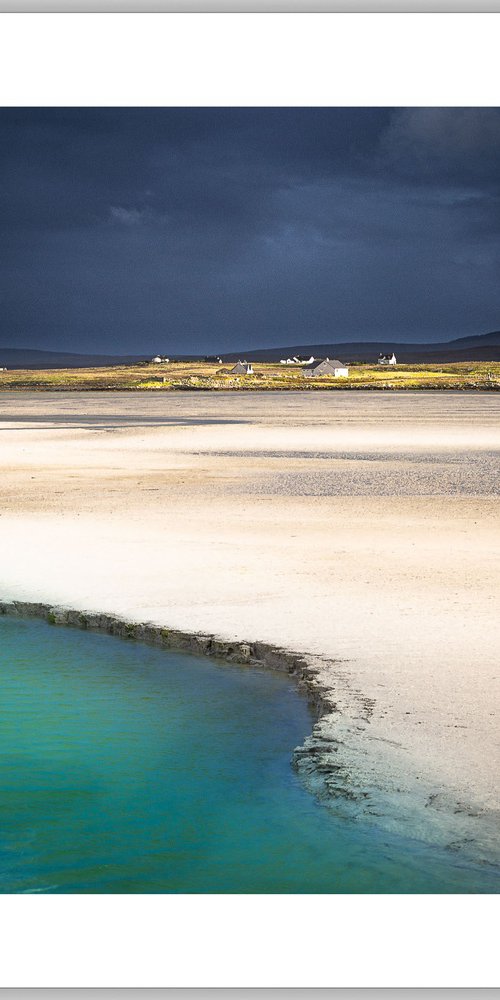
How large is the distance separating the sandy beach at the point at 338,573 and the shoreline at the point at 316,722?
2 cm

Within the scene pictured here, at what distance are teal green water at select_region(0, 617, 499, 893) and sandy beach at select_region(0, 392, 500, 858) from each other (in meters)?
0.28

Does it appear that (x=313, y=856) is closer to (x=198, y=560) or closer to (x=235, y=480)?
(x=198, y=560)

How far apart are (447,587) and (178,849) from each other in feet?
18.5

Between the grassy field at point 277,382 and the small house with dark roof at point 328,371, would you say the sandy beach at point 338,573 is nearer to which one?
the grassy field at point 277,382

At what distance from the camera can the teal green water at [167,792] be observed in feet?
17.3

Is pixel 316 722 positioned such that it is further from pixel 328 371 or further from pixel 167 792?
pixel 328 371

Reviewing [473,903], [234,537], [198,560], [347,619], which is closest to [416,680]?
[347,619]

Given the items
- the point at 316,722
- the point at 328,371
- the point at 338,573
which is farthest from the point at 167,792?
the point at 328,371

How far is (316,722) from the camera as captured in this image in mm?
7207

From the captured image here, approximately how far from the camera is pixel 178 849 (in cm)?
563

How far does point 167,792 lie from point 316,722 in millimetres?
1251

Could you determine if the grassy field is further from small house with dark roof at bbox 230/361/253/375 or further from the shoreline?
the shoreline

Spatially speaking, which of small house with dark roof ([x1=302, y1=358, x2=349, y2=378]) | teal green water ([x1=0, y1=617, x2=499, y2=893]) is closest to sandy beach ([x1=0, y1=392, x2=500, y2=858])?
teal green water ([x1=0, y1=617, x2=499, y2=893])

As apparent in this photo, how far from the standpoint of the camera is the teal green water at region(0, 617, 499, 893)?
5258mm
